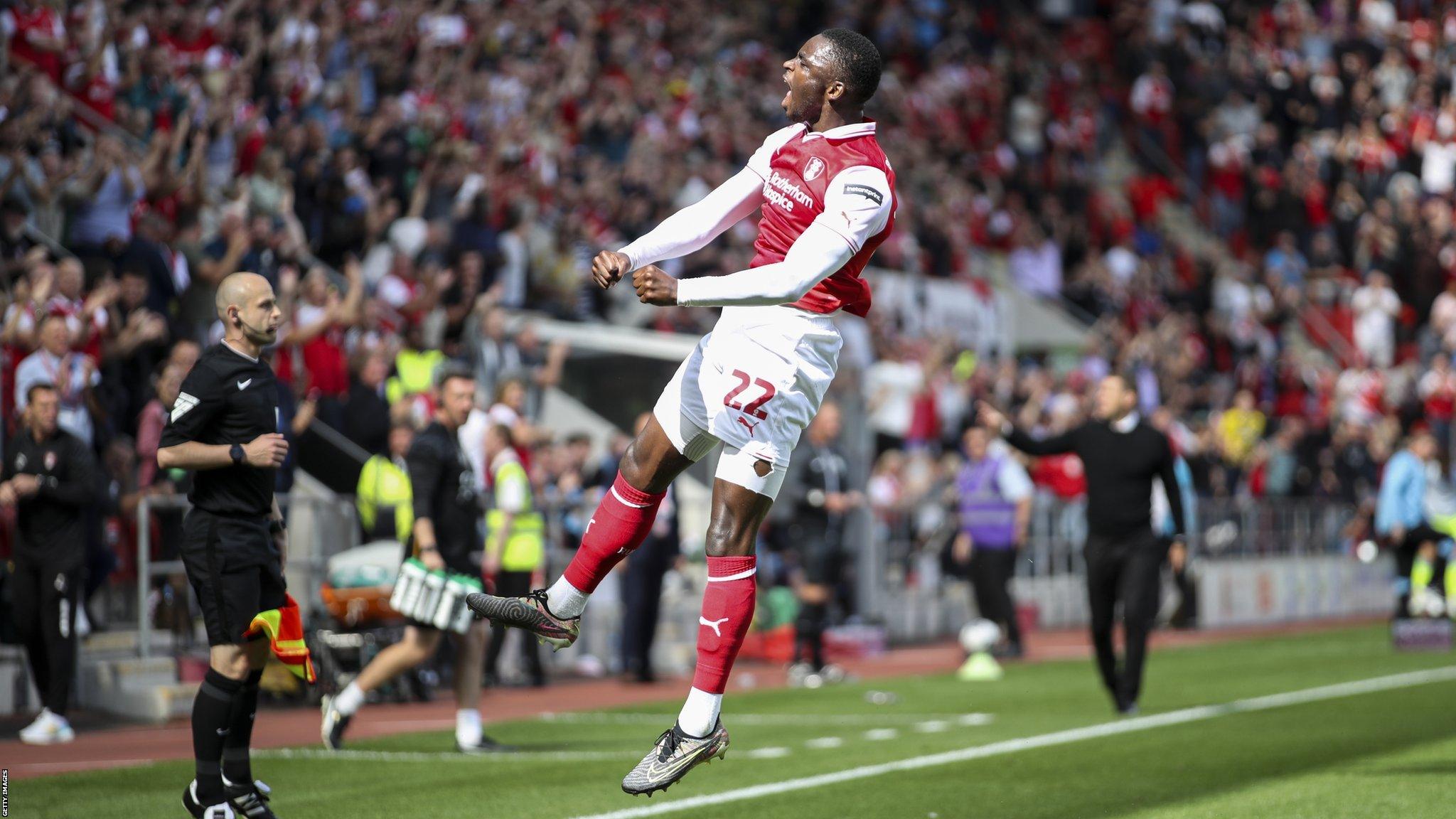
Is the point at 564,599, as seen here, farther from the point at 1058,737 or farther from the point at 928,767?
the point at 1058,737

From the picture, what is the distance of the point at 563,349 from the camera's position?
17.5 meters

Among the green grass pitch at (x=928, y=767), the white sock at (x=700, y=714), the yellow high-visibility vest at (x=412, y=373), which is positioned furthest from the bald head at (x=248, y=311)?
the yellow high-visibility vest at (x=412, y=373)

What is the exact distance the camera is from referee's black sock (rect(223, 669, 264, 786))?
25.7 feet

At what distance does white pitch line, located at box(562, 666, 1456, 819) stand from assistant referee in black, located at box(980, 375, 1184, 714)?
481 mm

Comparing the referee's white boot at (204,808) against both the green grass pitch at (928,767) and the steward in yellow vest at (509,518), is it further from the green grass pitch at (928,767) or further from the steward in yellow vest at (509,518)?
the steward in yellow vest at (509,518)

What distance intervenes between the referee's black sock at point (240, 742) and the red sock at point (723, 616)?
211cm

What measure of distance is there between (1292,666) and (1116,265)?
13.6m

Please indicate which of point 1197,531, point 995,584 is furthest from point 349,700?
point 1197,531

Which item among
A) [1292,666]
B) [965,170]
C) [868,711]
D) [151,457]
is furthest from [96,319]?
[965,170]

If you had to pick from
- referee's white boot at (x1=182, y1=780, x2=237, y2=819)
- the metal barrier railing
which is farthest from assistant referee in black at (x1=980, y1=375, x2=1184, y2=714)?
the metal barrier railing

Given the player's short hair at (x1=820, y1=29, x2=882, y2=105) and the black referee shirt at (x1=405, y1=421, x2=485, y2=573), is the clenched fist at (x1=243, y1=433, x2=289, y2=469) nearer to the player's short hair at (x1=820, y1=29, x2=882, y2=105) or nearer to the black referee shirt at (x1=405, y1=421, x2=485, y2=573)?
the player's short hair at (x1=820, y1=29, x2=882, y2=105)

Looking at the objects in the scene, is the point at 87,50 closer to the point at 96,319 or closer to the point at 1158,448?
the point at 96,319

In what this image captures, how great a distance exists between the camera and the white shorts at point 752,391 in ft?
22.4

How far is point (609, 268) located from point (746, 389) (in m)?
0.70
